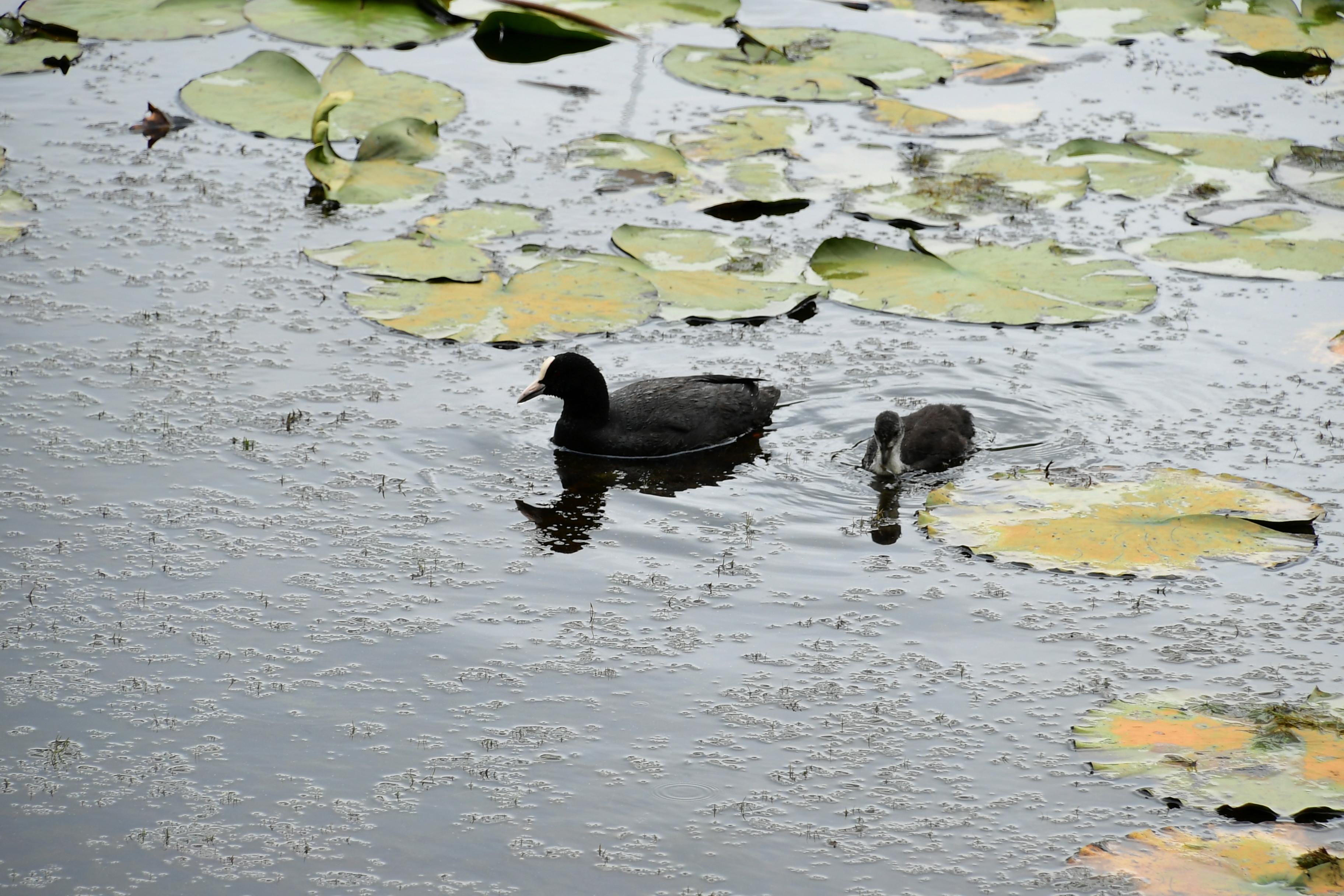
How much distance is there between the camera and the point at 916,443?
7973 millimetres

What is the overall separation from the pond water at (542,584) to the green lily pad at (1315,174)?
99 centimetres

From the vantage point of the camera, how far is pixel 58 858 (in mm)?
5043

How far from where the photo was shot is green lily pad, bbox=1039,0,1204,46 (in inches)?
548

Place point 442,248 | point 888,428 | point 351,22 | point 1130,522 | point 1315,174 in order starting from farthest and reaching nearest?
point 351,22 → point 1315,174 → point 442,248 → point 888,428 → point 1130,522

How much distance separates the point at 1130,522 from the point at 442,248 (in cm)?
459

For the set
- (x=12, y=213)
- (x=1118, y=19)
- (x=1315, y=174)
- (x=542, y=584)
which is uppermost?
(x=1118, y=19)

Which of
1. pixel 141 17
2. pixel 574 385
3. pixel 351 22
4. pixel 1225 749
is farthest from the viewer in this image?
pixel 141 17

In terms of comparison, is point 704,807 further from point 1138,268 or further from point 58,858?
point 1138,268

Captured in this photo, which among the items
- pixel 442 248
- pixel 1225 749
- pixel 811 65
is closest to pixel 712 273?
pixel 442 248

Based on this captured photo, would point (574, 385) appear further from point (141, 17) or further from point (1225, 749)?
point (141, 17)

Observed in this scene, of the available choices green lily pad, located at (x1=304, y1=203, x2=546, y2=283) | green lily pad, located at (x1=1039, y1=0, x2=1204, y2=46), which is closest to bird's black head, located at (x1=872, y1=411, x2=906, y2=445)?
green lily pad, located at (x1=304, y1=203, x2=546, y2=283)

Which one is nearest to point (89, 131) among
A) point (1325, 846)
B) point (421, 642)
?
point (421, 642)

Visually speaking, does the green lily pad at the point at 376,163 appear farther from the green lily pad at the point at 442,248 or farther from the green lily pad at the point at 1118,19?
the green lily pad at the point at 1118,19

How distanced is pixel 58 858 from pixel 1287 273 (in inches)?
316
